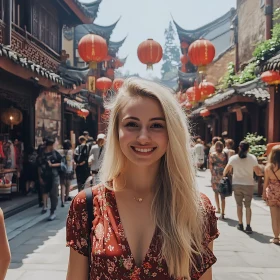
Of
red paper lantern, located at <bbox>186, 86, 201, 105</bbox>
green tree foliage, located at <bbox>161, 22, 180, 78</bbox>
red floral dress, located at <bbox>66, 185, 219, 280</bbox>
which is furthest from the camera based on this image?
green tree foliage, located at <bbox>161, 22, 180, 78</bbox>

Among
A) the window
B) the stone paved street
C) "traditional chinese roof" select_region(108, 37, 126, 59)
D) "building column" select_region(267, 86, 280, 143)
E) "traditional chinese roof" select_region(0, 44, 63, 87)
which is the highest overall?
"traditional chinese roof" select_region(108, 37, 126, 59)

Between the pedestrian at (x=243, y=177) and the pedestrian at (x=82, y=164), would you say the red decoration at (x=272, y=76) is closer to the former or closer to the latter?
the pedestrian at (x=243, y=177)

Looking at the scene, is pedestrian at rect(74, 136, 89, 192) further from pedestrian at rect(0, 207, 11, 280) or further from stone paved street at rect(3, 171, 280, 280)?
pedestrian at rect(0, 207, 11, 280)

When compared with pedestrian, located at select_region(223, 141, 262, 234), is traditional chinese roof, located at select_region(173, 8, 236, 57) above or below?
above

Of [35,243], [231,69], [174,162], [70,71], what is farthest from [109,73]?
[174,162]

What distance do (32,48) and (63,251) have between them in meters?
6.08

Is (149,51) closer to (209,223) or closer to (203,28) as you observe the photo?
(209,223)

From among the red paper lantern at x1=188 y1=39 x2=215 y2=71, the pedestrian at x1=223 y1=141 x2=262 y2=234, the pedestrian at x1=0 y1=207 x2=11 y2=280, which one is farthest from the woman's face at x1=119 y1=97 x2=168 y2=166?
the red paper lantern at x1=188 y1=39 x2=215 y2=71

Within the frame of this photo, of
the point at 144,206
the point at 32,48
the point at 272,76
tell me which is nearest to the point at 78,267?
the point at 144,206

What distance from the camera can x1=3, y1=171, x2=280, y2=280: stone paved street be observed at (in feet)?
14.9

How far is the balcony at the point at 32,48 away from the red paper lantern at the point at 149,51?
2.70 m

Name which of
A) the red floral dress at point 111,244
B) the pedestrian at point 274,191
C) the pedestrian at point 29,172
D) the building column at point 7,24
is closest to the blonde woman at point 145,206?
the red floral dress at point 111,244

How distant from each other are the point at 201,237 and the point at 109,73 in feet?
96.5

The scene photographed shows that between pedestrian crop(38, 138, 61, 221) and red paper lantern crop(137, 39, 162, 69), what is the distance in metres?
4.58
